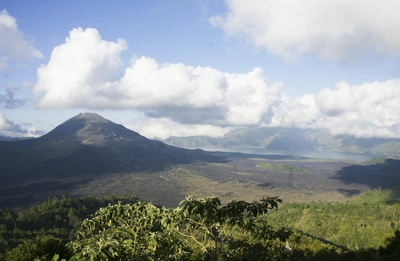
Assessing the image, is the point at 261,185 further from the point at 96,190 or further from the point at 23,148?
the point at 23,148

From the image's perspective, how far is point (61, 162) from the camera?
145000 millimetres

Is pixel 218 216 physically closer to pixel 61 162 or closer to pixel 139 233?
pixel 139 233

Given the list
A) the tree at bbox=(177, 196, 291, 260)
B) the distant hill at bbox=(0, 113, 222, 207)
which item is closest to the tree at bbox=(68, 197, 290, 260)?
the tree at bbox=(177, 196, 291, 260)

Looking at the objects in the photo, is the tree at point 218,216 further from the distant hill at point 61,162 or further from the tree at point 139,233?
the distant hill at point 61,162

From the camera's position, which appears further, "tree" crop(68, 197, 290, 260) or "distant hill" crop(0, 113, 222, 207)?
"distant hill" crop(0, 113, 222, 207)

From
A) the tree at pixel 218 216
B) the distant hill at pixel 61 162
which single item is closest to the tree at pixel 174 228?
the tree at pixel 218 216

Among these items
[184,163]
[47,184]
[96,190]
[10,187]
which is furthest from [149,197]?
[184,163]

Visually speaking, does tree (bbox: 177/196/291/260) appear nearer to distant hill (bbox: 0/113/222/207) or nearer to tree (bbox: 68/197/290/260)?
tree (bbox: 68/197/290/260)

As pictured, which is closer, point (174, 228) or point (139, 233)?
point (174, 228)

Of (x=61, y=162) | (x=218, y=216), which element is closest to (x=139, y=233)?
(x=218, y=216)

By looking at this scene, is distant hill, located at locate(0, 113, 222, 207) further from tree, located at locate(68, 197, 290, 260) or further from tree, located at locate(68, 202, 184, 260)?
tree, located at locate(68, 197, 290, 260)

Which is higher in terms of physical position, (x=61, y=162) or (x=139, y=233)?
(x=139, y=233)

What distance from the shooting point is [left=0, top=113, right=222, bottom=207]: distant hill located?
353 ft

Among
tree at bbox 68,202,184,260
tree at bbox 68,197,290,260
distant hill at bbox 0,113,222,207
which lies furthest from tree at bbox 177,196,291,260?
distant hill at bbox 0,113,222,207
